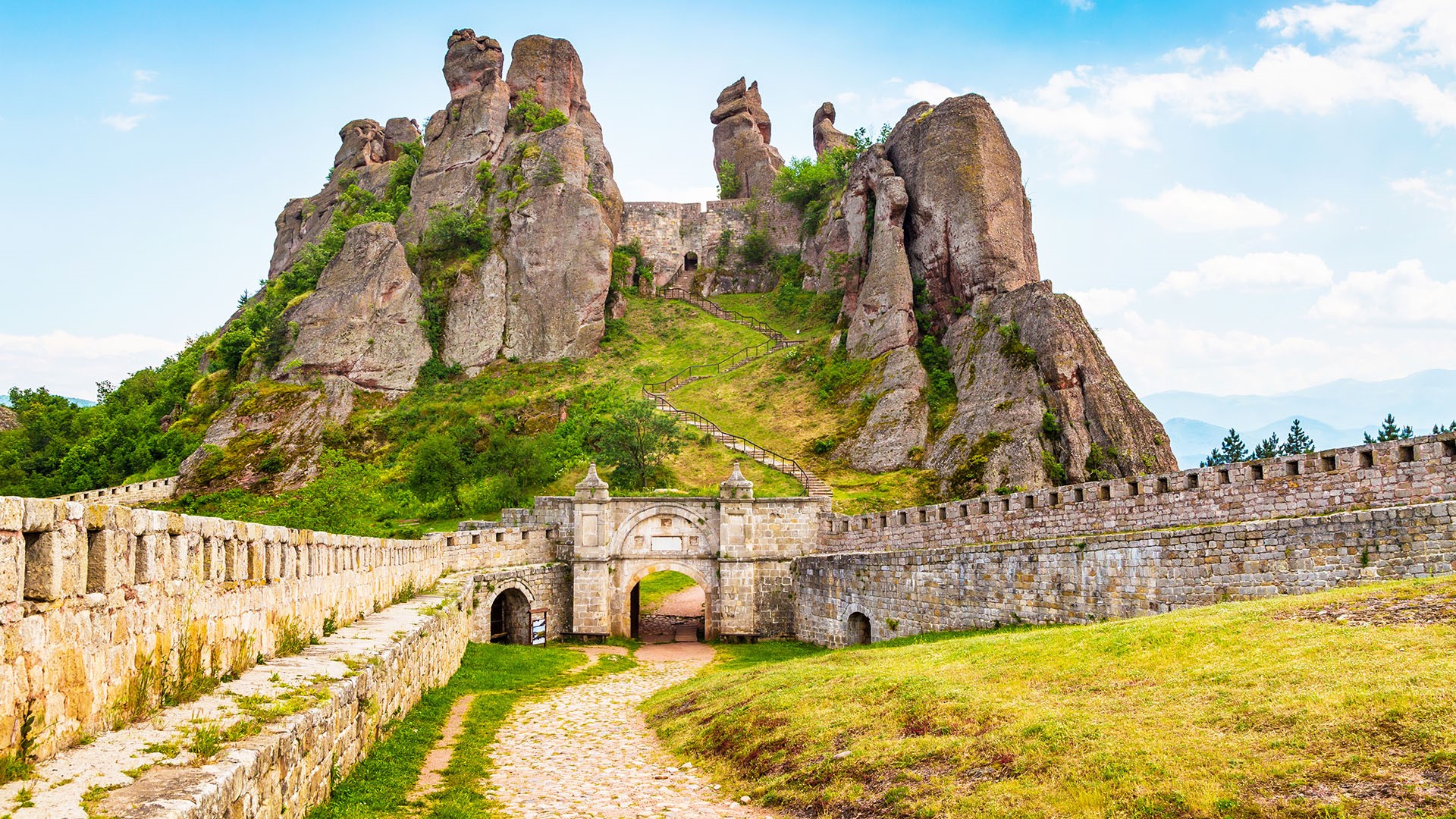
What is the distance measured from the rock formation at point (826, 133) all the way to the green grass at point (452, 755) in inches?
2306

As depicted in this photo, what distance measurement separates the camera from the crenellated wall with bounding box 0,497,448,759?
19.5ft

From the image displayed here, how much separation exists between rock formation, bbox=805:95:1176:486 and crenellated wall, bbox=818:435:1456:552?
36.9ft

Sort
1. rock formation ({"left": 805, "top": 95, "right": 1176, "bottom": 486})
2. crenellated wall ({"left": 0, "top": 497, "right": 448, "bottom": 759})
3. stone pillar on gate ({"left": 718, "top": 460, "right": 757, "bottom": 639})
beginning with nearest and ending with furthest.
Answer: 1. crenellated wall ({"left": 0, "top": 497, "right": 448, "bottom": 759})
2. stone pillar on gate ({"left": 718, "top": 460, "right": 757, "bottom": 639})
3. rock formation ({"left": 805, "top": 95, "right": 1176, "bottom": 486})

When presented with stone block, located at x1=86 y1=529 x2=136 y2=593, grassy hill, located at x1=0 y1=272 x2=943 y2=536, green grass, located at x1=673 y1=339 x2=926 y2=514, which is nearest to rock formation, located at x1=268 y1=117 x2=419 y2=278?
grassy hill, located at x1=0 y1=272 x2=943 y2=536

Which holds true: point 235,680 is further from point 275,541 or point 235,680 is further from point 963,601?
point 963,601

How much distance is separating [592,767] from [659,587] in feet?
93.6

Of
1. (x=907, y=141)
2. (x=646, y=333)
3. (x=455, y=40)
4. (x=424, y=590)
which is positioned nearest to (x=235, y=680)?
(x=424, y=590)

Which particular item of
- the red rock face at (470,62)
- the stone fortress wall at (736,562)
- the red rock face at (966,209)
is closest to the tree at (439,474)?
the stone fortress wall at (736,562)

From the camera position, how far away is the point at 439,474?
144 feet

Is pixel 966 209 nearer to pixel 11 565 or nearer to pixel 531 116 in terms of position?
pixel 531 116

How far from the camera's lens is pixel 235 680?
367 inches

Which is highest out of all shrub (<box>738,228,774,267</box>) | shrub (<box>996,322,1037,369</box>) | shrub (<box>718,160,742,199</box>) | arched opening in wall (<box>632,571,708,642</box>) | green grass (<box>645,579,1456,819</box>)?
shrub (<box>718,160,742,199</box>)

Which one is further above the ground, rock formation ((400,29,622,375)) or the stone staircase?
rock formation ((400,29,622,375))

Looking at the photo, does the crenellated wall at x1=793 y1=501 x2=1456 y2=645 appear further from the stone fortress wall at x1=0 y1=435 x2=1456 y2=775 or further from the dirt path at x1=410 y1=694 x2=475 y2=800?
the dirt path at x1=410 y1=694 x2=475 y2=800
